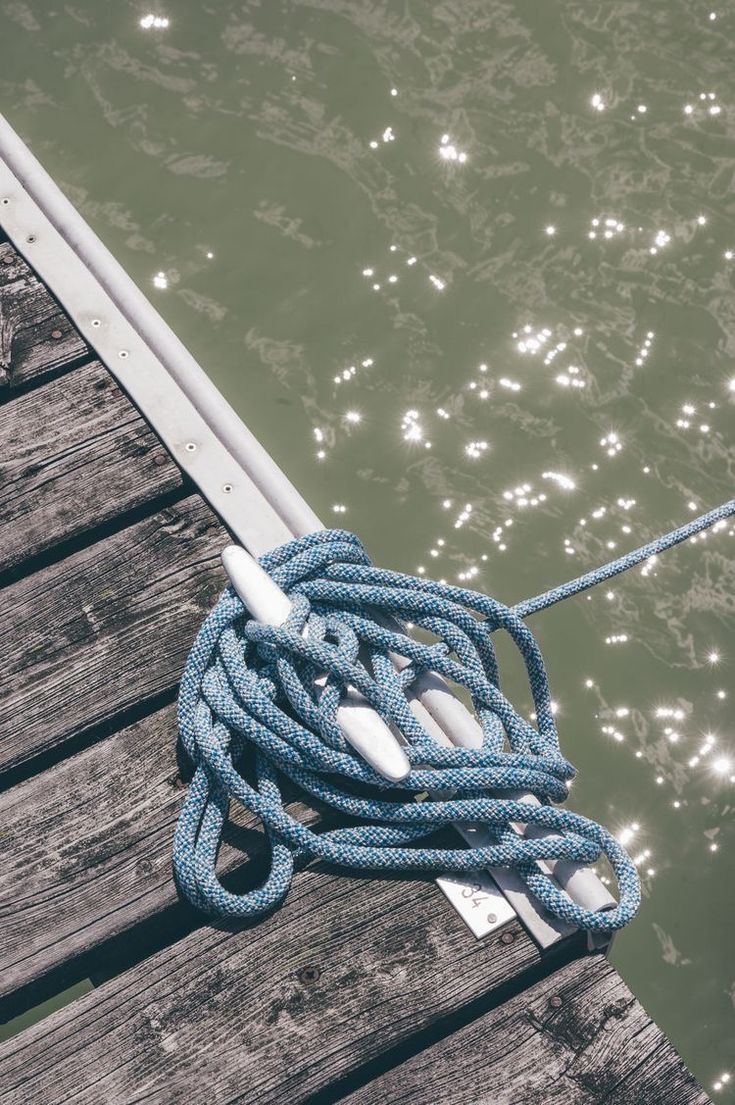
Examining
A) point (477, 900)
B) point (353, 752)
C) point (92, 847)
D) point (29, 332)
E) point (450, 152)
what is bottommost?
point (477, 900)

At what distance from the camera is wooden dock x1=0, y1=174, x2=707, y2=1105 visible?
77.0 inches

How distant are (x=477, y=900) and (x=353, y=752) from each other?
37 cm

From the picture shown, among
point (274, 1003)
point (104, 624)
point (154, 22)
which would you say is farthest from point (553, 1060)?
point (154, 22)

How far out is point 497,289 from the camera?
3.92m

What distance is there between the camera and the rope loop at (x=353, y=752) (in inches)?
80.0

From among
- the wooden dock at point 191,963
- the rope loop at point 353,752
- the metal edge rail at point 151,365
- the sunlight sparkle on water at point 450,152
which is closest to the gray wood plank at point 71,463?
the metal edge rail at point 151,365

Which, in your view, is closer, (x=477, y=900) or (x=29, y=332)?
(x=477, y=900)

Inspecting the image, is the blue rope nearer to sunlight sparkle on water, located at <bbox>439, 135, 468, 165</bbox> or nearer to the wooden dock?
the wooden dock

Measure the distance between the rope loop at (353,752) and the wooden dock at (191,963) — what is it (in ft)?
0.28

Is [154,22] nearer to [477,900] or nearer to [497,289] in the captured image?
[497,289]

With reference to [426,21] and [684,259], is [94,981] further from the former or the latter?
[426,21]

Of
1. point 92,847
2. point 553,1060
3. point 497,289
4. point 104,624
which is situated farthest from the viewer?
point 497,289

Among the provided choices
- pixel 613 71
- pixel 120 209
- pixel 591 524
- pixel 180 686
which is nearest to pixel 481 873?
pixel 180 686

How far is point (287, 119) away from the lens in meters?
4.27
